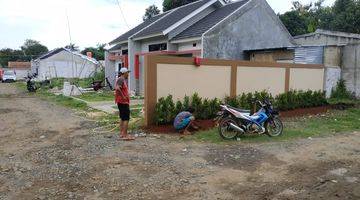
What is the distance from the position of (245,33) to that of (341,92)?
17.0ft

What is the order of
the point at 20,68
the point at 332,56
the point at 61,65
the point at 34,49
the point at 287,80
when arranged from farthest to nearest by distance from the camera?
1. the point at 34,49
2. the point at 20,68
3. the point at 61,65
4. the point at 332,56
5. the point at 287,80

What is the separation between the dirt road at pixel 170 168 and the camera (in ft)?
18.5

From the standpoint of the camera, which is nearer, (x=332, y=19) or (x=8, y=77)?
(x=332, y=19)

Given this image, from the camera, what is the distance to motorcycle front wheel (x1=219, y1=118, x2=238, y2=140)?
30.9 ft

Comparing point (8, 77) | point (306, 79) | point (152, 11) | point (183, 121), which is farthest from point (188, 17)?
point (8, 77)

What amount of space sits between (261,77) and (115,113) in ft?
17.3

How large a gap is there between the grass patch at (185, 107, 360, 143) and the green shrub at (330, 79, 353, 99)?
54.8 inches

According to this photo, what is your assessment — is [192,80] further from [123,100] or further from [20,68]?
[20,68]

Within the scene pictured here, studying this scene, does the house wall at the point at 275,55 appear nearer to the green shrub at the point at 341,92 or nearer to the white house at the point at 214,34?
the white house at the point at 214,34

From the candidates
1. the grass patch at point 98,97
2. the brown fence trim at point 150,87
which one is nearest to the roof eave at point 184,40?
the grass patch at point 98,97

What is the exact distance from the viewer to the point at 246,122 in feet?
31.8

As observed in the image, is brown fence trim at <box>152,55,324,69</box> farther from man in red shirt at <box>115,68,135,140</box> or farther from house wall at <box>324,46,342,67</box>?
house wall at <box>324,46,342,67</box>

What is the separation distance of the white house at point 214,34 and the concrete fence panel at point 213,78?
4074mm

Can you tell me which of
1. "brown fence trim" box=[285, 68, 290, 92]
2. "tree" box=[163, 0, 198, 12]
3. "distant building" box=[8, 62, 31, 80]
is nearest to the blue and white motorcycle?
"brown fence trim" box=[285, 68, 290, 92]
